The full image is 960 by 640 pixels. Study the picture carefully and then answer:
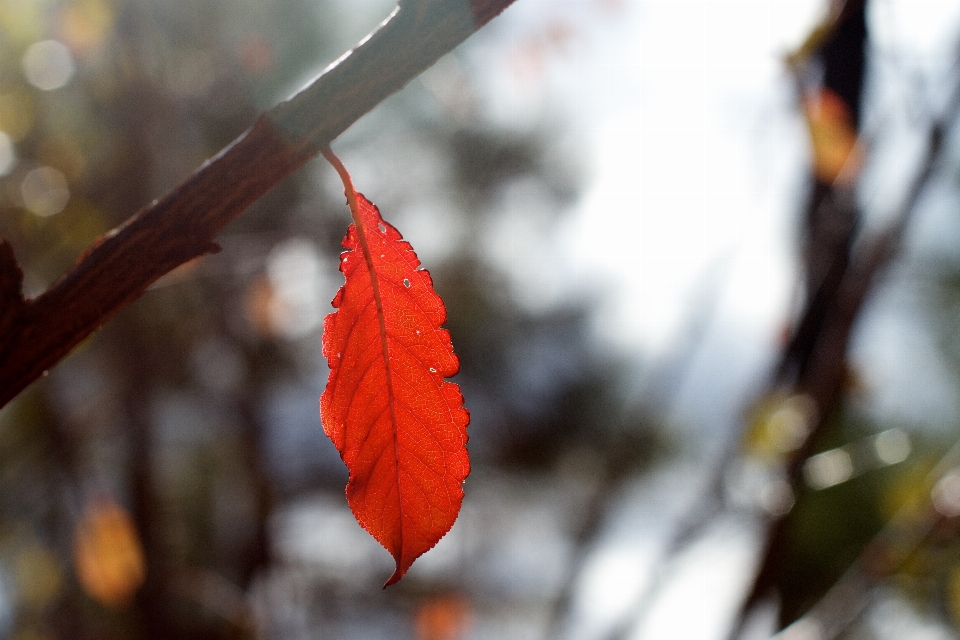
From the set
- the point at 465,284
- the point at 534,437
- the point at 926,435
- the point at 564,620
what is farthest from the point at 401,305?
the point at 926,435

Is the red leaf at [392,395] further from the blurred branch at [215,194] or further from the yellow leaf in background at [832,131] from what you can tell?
the yellow leaf in background at [832,131]

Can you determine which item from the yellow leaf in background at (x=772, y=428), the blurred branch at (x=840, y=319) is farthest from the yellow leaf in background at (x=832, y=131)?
the yellow leaf in background at (x=772, y=428)

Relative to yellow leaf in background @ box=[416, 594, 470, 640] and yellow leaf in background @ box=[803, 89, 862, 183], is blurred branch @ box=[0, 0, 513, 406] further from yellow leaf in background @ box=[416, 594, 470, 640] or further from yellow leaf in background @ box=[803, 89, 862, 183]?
yellow leaf in background @ box=[416, 594, 470, 640]

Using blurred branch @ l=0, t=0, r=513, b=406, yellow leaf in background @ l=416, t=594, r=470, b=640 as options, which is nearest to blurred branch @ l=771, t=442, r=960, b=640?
blurred branch @ l=0, t=0, r=513, b=406

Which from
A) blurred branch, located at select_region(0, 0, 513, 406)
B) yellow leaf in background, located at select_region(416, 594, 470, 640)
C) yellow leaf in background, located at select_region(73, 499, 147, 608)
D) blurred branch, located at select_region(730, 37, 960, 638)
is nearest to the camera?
blurred branch, located at select_region(0, 0, 513, 406)

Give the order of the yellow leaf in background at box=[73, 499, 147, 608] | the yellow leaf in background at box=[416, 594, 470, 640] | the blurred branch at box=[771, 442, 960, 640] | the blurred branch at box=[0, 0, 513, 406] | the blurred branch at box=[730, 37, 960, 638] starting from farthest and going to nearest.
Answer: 1. the yellow leaf in background at box=[416, 594, 470, 640]
2. the yellow leaf in background at box=[73, 499, 147, 608]
3. the blurred branch at box=[771, 442, 960, 640]
4. the blurred branch at box=[730, 37, 960, 638]
5. the blurred branch at box=[0, 0, 513, 406]

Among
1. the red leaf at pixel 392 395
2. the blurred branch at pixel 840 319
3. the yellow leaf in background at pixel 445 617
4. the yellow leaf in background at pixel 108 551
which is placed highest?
the red leaf at pixel 392 395
